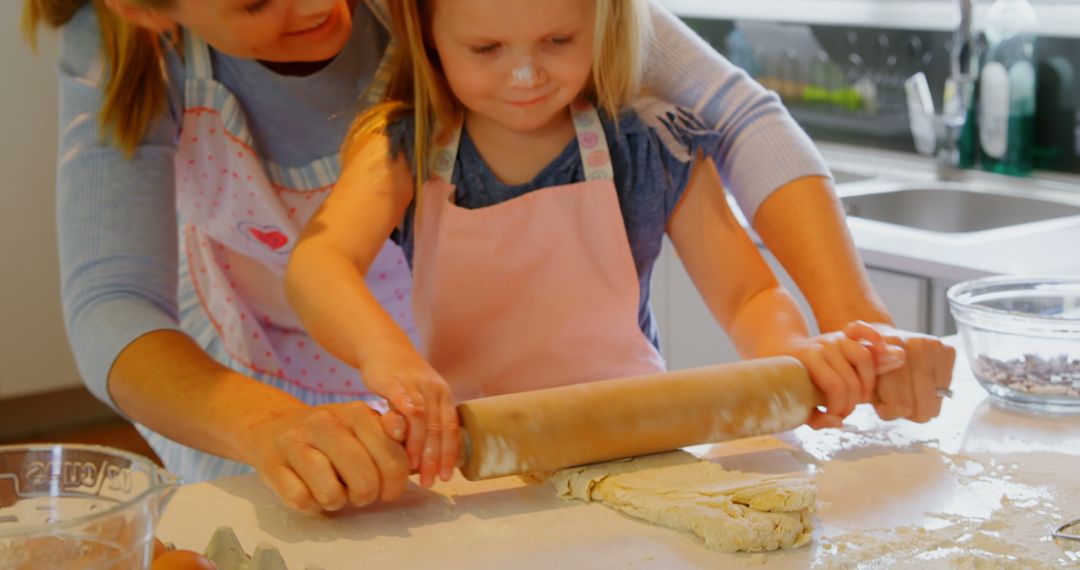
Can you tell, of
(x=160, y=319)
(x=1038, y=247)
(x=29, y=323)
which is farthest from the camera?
(x=29, y=323)

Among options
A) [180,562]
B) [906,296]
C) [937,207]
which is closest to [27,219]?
[937,207]

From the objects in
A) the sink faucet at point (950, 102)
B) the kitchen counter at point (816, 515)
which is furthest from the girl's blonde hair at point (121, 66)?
the sink faucet at point (950, 102)

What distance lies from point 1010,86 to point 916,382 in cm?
149

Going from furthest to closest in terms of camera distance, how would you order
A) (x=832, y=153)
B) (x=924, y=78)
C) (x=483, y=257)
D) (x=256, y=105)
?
1. (x=832, y=153)
2. (x=924, y=78)
3. (x=256, y=105)
4. (x=483, y=257)

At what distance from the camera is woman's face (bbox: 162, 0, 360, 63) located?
4.15 ft

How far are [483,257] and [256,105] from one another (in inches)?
12.7

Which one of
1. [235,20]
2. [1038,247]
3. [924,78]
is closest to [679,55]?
[235,20]

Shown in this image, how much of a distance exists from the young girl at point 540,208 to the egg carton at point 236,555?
423 millimetres

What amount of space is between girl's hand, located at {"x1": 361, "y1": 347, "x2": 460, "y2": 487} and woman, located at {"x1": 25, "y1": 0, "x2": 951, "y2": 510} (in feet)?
0.05

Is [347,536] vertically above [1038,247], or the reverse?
[347,536]

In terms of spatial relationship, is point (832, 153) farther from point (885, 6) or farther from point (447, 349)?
point (447, 349)

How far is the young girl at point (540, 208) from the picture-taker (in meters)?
1.31

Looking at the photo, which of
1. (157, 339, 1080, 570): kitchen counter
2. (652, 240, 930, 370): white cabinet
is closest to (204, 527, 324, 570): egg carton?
(157, 339, 1080, 570): kitchen counter

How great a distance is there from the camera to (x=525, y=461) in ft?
3.39
